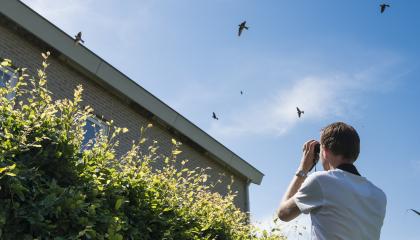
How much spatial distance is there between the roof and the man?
8.22 meters

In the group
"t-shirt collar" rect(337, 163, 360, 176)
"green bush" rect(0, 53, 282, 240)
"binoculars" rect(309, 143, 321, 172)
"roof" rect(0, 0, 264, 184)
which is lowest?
"green bush" rect(0, 53, 282, 240)

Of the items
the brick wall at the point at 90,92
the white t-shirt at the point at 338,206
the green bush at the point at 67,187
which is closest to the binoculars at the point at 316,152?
the white t-shirt at the point at 338,206

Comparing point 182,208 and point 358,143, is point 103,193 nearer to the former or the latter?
point 182,208

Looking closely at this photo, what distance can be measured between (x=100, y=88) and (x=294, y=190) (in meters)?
8.98

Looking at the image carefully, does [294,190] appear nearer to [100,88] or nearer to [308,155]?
[308,155]

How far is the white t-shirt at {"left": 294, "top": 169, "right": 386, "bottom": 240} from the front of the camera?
9.21 ft

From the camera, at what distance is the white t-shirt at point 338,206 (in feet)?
9.21

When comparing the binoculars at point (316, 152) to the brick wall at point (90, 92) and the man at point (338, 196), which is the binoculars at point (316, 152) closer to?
→ the man at point (338, 196)

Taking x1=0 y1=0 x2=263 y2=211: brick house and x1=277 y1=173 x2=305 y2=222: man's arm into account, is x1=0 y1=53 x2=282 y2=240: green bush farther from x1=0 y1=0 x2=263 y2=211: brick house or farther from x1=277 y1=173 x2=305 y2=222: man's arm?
x1=0 y1=0 x2=263 y2=211: brick house

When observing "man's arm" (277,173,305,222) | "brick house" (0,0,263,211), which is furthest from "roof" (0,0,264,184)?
"man's arm" (277,173,305,222)

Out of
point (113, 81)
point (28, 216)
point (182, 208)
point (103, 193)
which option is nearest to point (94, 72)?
point (113, 81)

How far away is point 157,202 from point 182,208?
0.50 meters

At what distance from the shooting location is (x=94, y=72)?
36.4 feet

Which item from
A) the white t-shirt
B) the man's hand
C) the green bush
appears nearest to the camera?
the white t-shirt
